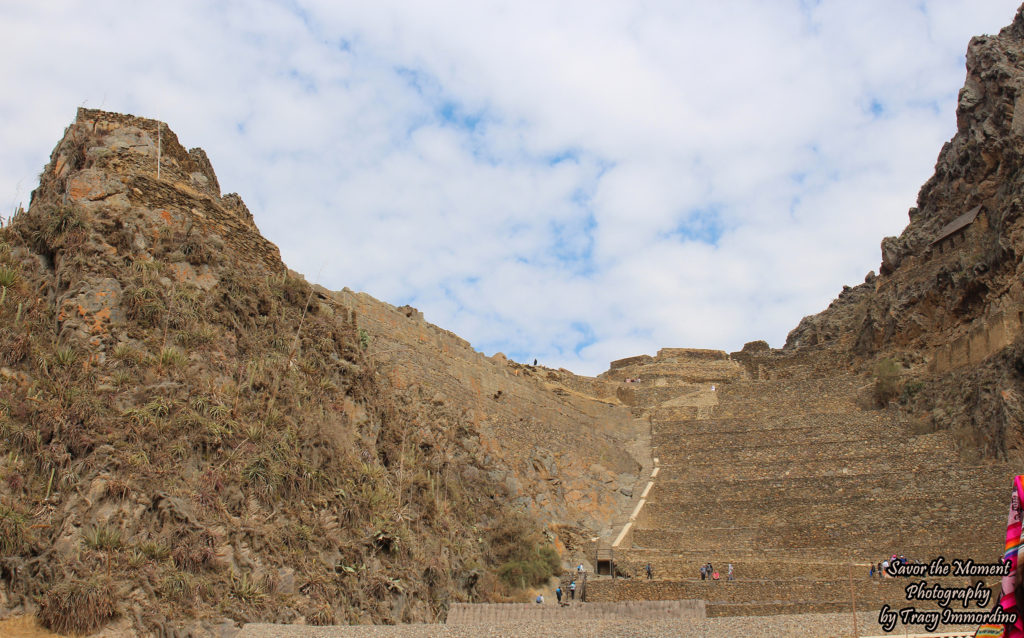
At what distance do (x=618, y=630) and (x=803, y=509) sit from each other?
1158 cm

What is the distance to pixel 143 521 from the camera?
10883mm

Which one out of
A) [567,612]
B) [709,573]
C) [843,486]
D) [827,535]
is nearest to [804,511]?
[827,535]

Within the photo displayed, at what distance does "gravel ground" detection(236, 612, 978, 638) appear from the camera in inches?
432

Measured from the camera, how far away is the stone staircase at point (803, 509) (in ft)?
58.1

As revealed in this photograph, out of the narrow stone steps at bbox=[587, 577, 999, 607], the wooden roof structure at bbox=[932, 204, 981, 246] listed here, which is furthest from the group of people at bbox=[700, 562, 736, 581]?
the wooden roof structure at bbox=[932, 204, 981, 246]

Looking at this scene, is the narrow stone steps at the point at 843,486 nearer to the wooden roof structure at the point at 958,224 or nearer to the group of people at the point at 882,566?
the group of people at the point at 882,566

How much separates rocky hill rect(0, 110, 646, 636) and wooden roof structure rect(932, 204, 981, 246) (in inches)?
813

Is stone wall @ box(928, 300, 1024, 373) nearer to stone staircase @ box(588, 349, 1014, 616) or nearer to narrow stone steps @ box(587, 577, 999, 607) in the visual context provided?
stone staircase @ box(588, 349, 1014, 616)

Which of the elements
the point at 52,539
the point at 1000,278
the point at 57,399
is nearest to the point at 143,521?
the point at 52,539

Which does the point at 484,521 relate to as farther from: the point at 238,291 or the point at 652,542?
the point at 238,291

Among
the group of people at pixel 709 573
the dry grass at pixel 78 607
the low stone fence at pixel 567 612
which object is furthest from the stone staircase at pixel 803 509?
the dry grass at pixel 78 607

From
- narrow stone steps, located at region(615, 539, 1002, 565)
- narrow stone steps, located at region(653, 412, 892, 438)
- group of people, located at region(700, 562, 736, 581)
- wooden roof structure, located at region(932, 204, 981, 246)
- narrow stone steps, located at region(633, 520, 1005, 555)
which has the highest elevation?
wooden roof structure, located at region(932, 204, 981, 246)

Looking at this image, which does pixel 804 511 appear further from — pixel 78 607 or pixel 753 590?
pixel 78 607

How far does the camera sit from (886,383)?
1129 inches
